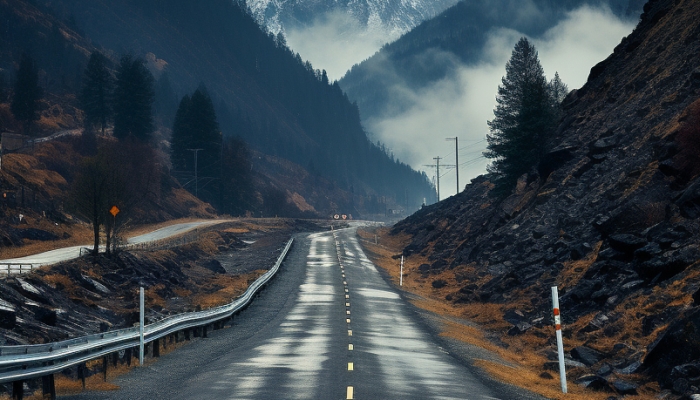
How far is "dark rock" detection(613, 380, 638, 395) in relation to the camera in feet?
65.1

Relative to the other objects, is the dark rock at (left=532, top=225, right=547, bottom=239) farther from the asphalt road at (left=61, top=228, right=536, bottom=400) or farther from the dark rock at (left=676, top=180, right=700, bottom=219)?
the dark rock at (left=676, top=180, right=700, bottom=219)

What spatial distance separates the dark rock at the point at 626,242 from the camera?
3072cm

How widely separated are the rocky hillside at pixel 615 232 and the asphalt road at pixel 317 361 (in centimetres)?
445

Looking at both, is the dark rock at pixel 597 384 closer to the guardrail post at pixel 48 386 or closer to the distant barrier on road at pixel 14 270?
the guardrail post at pixel 48 386

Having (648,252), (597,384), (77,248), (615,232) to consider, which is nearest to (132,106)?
(77,248)

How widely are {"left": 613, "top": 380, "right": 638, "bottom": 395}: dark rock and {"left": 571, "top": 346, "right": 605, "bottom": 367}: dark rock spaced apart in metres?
3.85

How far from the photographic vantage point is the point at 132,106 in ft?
384

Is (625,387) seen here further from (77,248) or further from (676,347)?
(77,248)

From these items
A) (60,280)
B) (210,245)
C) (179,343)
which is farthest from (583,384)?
(210,245)

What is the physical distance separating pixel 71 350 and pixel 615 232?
24.0 meters

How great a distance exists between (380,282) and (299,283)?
6.16 meters

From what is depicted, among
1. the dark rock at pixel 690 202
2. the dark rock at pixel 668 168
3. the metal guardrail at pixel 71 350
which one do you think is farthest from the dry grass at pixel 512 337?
the metal guardrail at pixel 71 350

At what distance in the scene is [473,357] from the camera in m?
26.5

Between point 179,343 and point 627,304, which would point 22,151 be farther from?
point 627,304
